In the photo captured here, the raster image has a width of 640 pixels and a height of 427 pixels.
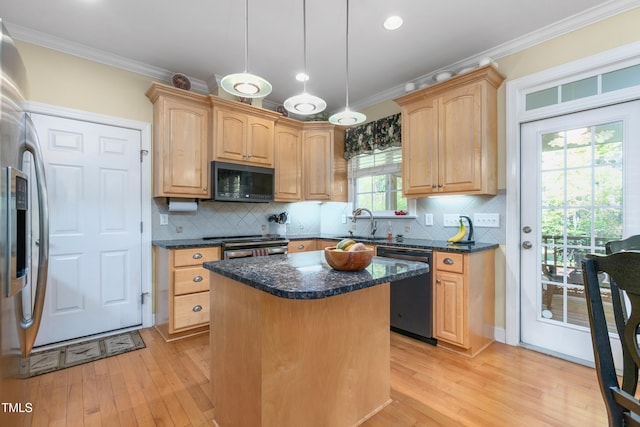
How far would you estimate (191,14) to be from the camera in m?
2.36

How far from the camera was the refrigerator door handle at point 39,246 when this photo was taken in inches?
43.6

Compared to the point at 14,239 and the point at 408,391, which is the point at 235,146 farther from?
the point at 408,391

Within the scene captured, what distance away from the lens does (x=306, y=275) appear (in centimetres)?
135

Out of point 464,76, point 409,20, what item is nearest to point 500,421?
point 464,76

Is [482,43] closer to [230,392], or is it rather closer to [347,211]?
[347,211]

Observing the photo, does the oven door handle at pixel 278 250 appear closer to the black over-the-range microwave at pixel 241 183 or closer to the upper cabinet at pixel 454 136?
the black over-the-range microwave at pixel 241 183

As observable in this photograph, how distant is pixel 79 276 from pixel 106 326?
551mm

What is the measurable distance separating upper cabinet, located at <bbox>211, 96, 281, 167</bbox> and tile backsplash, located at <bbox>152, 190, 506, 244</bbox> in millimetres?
642

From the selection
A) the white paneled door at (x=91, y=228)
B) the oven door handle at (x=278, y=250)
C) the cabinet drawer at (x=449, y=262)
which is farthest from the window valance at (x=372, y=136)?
the white paneled door at (x=91, y=228)

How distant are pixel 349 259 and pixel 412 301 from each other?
170cm

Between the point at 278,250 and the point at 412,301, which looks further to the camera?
the point at 278,250

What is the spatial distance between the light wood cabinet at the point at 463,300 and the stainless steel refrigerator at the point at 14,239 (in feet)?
8.57

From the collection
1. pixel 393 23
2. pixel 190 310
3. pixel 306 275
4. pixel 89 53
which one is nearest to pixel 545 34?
pixel 393 23

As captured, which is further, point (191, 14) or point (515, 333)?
point (515, 333)
